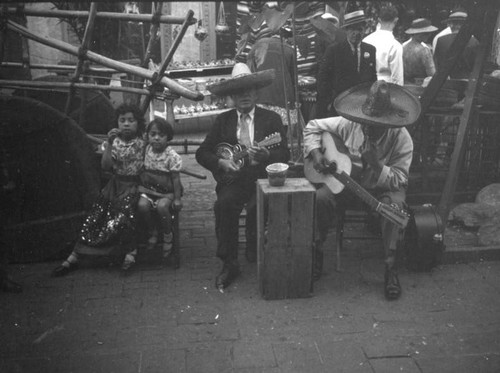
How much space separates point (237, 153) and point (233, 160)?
0.07 metres

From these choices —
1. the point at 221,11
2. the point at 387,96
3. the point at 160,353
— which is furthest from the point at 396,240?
the point at 221,11

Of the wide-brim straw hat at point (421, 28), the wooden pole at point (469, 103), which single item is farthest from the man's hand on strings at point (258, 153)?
the wide-brim straw hat at point (421, 28)

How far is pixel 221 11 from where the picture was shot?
427 inches

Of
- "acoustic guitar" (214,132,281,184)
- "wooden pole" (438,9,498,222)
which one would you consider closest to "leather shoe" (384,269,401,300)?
"wooden pole" (438,9,498,222)

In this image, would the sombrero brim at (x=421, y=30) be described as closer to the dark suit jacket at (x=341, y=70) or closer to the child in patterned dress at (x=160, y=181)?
the dark suit jacket at (x=341, y=70)

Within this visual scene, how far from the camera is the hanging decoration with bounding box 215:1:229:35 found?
419 inches

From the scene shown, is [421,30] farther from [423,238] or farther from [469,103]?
[423,238]

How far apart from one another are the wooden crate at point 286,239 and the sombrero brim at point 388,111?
728mm

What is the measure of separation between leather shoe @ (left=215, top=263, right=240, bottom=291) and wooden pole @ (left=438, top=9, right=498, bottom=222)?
6.32 feet

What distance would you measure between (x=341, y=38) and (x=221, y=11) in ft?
16.7

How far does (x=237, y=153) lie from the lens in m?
4.87

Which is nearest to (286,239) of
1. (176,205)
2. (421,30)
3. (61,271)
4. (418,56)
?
(176,205)

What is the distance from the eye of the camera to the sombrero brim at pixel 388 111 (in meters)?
4.43

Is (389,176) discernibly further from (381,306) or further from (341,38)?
(341,38)
